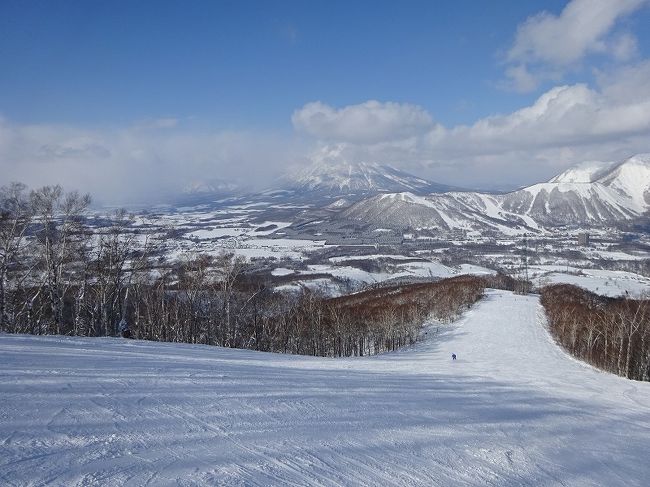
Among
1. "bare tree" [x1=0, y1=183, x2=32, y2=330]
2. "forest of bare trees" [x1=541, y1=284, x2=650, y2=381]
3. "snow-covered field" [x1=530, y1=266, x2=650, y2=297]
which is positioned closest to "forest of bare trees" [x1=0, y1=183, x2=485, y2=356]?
"bare tree" [x1=0, y1=183, x2=32, y2=330]

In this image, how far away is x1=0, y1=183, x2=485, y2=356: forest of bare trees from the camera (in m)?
22.5

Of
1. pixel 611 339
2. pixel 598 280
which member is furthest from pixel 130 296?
pixel 598 280

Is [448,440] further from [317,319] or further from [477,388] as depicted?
[317,319]

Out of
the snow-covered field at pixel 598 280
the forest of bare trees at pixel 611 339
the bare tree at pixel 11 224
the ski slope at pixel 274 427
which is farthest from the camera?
the snow-covered field at pixel 598 280

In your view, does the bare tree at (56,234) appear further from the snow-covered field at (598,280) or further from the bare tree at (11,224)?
the snow-covered field at (598,280)

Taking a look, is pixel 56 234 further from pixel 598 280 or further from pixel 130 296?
pixel 598 280

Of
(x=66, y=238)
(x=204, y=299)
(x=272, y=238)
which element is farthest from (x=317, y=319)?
(x=272, y=238)

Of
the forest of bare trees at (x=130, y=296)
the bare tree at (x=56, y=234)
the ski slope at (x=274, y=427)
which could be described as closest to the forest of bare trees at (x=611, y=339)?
the forest of bare trees at (x=130, y=296)

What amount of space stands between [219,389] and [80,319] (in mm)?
22260

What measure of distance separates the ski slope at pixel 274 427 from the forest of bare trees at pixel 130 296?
1028 cm

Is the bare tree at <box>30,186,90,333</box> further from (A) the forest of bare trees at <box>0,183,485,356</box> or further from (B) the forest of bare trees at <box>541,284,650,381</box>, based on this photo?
(B) the forest of bare trees at <box>541,284,650,381</box>

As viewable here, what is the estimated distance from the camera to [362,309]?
206 ft

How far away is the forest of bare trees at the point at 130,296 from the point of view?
22531 mm

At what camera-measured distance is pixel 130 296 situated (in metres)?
37.6
